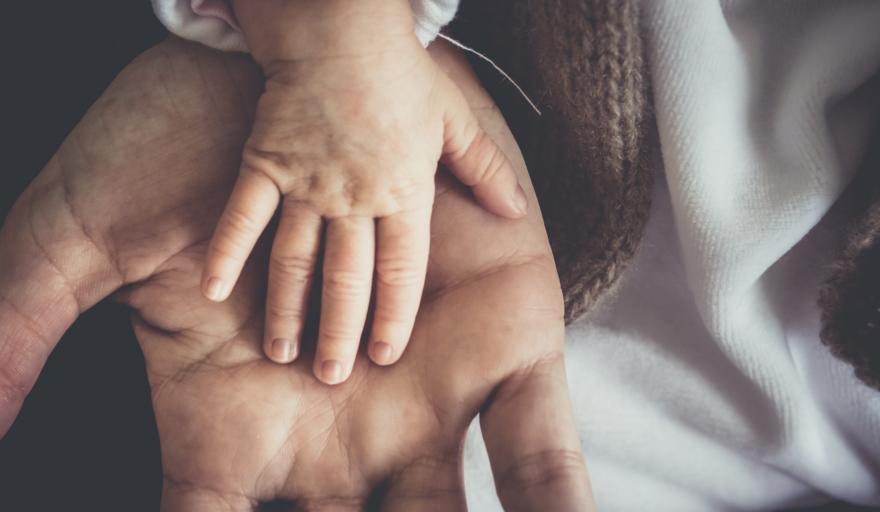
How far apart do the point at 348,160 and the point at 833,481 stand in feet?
2.53

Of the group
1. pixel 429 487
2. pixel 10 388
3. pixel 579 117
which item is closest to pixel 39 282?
pixel 10 388

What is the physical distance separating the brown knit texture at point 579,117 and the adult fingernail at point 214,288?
441 millimetres

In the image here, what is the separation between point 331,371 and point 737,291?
0.48 metres

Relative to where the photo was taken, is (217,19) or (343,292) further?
(217,19)

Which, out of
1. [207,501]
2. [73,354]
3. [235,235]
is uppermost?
[235,235]

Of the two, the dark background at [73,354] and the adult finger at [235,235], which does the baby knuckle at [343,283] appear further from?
the dark background at [73,354]

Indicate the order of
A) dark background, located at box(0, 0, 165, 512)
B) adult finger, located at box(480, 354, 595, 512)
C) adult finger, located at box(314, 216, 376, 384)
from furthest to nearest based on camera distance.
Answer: dark background, located at box(0, 0, 165, 512), adult finger, located at box(314, 216, 376, 384), adult finger, located at box(480, 354, 595, 512)

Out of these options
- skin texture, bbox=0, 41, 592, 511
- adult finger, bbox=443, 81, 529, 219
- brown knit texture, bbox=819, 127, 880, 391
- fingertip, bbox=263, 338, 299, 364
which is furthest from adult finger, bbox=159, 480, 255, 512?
brown knit texture, bbox=819, 127, 880, 391

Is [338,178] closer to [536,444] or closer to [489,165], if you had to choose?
[489,165]

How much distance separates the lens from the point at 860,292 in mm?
833

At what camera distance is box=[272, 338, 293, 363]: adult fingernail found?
0.80 metres

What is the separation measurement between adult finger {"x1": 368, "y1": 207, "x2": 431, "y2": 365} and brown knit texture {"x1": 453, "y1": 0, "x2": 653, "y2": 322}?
0.25m

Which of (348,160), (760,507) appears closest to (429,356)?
(348,160)

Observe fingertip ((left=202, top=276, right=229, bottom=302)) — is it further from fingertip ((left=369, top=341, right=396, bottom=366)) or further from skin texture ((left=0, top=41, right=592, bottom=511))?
fingertip ((left=369, top=341, right=396, bottom=366))
